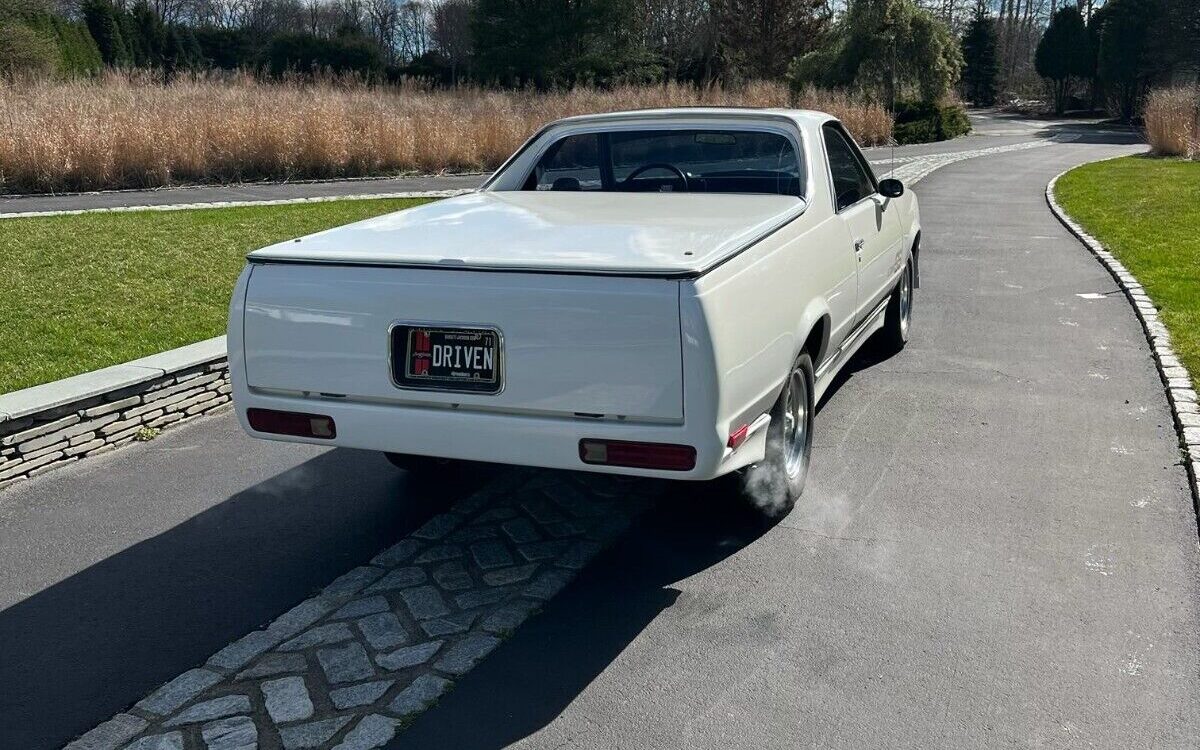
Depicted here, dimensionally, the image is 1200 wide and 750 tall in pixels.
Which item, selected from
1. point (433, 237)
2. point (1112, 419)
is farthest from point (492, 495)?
point (1112, 419)

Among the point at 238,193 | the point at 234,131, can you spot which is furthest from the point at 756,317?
the point at 234,131

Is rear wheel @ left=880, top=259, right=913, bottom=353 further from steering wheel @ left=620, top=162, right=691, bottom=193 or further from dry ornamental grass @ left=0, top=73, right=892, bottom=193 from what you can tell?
dry ornamental grass @ left=0, top=73, right=892, bottom=193

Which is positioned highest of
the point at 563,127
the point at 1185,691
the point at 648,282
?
the point at 563,127

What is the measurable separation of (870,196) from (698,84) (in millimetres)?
39809

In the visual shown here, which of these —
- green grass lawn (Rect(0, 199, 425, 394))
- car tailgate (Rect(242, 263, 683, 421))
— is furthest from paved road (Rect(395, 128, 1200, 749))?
green grass lawn (Rect(0, 199, 425, 394))

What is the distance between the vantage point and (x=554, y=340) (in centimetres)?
377

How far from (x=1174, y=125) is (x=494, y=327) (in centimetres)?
2760

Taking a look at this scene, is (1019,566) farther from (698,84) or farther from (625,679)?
(698,84)

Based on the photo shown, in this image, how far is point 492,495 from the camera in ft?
17.1

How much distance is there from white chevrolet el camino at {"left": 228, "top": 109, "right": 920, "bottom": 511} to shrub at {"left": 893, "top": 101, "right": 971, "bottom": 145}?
3142 centimetres

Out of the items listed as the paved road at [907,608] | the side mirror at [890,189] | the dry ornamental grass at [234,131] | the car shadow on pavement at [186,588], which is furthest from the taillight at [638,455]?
the dry ornamental grass at [234,131]

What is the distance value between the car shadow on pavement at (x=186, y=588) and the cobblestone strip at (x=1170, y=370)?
3.51 metres

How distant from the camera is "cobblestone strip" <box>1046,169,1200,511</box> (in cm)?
554

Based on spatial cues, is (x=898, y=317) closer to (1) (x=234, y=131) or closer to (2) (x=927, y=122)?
(1) (x=234, y=131)
